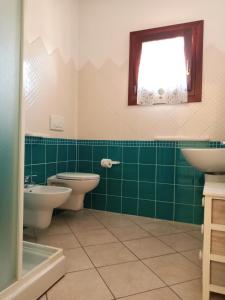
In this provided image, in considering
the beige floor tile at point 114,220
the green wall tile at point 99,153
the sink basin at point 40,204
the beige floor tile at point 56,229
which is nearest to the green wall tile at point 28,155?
the sink basin at point 40,204

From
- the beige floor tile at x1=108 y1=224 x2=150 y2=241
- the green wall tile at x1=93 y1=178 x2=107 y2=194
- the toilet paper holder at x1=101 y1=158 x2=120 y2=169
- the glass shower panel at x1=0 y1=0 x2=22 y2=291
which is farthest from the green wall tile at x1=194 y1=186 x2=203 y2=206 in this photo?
the glass shower panel at x1=0 y1=0 x2=22 y2=291

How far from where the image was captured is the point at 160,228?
2219 millimetres

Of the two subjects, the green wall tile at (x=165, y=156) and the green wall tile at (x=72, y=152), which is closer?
the green wall tile at (x=165, y=156)

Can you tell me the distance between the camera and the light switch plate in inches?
93.7

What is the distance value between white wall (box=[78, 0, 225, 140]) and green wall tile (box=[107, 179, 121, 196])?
498mm

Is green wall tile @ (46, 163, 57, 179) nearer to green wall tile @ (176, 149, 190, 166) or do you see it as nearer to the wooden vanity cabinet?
green wall tile @ (176, 149, 190, 166)

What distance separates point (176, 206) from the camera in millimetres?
2381

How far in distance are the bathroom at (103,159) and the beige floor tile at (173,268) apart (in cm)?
1

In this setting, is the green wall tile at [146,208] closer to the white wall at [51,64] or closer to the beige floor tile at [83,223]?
the beige floor tile at [83,223]

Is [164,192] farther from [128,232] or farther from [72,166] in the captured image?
[72,166]

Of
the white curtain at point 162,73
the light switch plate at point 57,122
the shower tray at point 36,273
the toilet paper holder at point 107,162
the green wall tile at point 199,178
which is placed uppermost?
the white curtain at point 162,73

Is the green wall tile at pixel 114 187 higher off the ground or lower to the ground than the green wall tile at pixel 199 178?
lower

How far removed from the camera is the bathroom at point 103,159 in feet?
3.47

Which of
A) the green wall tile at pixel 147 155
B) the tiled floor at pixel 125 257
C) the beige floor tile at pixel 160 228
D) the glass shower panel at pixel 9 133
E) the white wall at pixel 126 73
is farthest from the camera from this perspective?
the green wall tile at pixel 147 155
